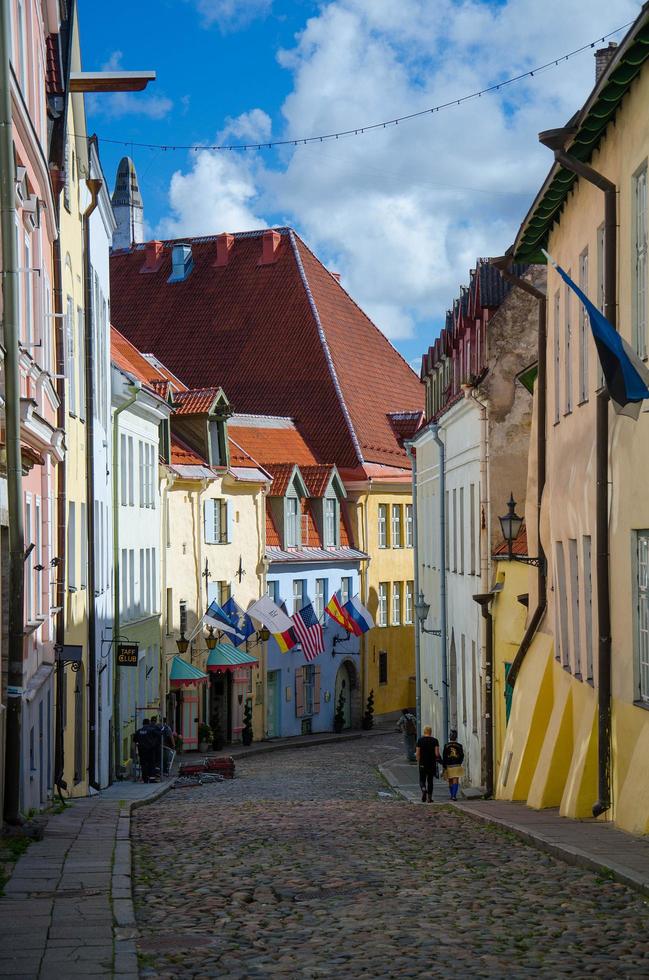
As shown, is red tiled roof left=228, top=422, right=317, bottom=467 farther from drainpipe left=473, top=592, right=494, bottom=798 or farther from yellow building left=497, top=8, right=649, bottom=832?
yellow building left=497, top=8, right=649, bottom=832

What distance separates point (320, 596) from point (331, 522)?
3.22 metres

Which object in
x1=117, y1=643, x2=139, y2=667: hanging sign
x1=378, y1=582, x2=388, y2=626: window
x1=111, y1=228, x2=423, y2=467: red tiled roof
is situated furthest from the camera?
x1=111, y1=228, x2=423, y2=467: red tiled roof

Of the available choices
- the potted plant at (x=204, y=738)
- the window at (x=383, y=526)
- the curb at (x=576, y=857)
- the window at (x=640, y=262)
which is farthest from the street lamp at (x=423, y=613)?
the window at (x=640, y=262)

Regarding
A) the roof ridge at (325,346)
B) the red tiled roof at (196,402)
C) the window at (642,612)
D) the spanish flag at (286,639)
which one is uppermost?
the roof ridge at (325,346)

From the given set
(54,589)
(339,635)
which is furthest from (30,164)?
(339,635)

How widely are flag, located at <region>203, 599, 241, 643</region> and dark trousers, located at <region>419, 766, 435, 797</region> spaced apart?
62.2 ft

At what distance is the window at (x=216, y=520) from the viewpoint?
156 feet

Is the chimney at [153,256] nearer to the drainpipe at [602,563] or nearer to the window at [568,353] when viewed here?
the window at [568,353]

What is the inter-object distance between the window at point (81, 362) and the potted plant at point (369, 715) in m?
31.1

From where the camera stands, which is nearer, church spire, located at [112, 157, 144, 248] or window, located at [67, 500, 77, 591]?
window, located at [67, 500, 77, 591]

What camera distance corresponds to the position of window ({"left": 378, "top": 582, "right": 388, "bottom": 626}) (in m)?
60.3

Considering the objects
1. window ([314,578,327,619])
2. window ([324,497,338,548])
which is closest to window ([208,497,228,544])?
window ([314,578,327,619])

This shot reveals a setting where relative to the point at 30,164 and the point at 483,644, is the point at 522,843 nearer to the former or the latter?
the point at 30,164

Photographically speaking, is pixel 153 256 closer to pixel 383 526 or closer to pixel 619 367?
pixel 383 526
